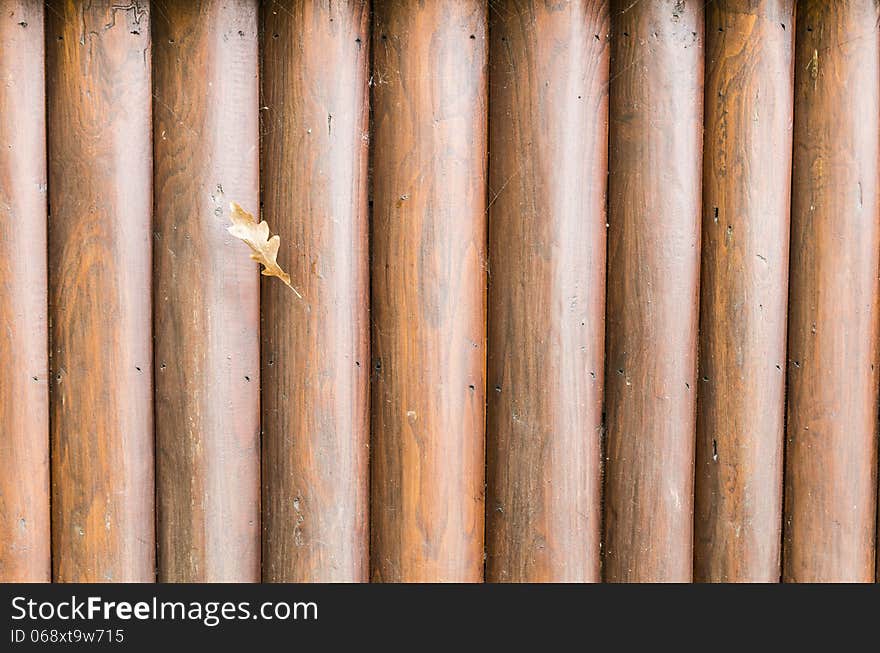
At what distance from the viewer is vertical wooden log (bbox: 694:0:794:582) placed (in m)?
1.31

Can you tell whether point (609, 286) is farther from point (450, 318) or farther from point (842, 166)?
point (842, 166)

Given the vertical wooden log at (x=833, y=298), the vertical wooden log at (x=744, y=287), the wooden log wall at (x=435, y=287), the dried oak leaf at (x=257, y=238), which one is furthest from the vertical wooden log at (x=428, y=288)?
the vertical wooden log at (x=833, y=298)

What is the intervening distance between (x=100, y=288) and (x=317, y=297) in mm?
392

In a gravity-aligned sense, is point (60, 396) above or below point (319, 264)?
below

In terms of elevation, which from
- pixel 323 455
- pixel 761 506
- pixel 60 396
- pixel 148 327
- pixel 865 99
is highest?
pixel 865 99

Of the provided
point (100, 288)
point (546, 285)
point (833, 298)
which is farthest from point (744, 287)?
point (100, 288)

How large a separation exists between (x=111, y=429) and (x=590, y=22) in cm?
114

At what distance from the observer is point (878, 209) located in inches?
52.6

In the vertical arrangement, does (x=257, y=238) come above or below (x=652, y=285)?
above

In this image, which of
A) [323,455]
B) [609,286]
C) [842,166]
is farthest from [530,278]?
[842,166]

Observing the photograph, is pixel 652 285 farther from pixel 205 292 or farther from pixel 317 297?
pixel 205 292

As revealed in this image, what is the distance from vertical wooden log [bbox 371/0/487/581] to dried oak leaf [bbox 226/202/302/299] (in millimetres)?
180

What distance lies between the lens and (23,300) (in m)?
1.30

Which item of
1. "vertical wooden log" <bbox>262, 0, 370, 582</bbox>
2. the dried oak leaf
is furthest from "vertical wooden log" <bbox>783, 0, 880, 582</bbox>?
the dried oak leaf
